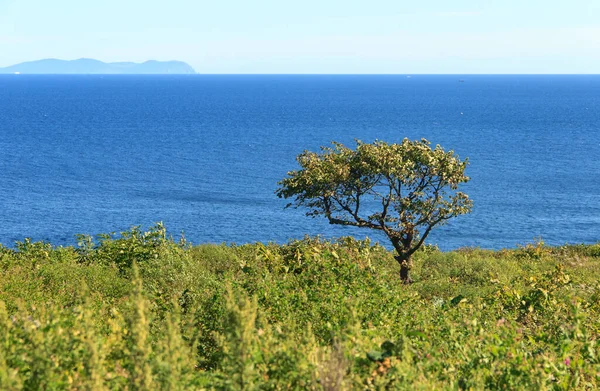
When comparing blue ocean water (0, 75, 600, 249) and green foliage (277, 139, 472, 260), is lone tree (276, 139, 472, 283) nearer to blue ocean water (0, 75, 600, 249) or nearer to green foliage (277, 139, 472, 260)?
green foliage (277, 139, 472, 260)

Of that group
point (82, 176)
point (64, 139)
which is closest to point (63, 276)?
point (82, 176)

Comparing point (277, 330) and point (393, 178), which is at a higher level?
point (393, 178)

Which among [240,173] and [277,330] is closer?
[277,330]

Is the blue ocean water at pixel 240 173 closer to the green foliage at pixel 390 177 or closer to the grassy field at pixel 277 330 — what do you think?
the green foliage at pixel 390 177

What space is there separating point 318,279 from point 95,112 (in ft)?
592

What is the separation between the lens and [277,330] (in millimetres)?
9484

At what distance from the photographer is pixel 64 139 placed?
12356 cm

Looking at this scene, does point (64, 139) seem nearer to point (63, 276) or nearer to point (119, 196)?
point (119, 196)

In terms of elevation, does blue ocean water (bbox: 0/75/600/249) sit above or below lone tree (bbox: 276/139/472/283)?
below

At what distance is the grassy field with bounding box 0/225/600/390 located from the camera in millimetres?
7266

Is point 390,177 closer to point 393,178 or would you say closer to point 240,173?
point 393,178

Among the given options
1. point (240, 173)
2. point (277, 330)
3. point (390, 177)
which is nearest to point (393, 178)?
point (390, 177)

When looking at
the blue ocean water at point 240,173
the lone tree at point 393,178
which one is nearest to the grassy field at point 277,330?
the lone tree at point 393,178

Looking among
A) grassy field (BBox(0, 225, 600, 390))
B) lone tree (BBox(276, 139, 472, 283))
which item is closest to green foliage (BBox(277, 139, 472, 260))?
lone tree (BBox(276, 139, 472, 283))
